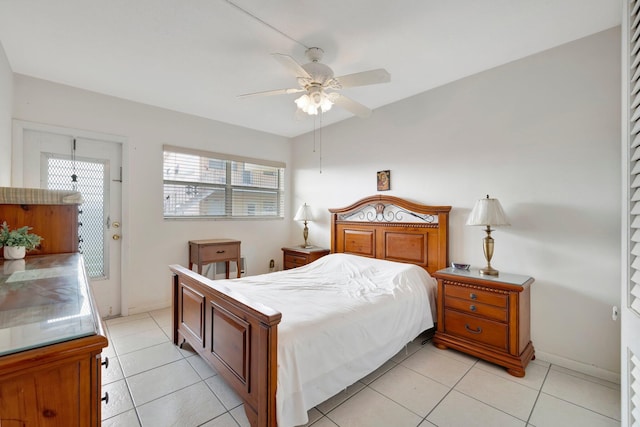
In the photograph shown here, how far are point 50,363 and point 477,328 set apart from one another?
8.77ft

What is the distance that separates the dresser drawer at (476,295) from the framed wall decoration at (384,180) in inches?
54.6

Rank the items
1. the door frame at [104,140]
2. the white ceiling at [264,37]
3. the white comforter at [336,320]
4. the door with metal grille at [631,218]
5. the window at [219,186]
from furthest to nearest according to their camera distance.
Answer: the window at [219,186] → the door frame at [104,140] → the white ceiling at [264,37] → the white comforter at [336,320] → the door with metal grille at [631,218]

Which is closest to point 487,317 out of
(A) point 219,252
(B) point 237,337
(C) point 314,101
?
(B) point 237,337

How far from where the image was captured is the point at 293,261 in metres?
4.15

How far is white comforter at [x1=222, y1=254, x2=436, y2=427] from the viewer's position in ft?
5.11

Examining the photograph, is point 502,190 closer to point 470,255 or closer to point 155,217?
point 470,255

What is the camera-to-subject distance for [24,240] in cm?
176

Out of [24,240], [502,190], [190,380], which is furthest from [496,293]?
[24,240]

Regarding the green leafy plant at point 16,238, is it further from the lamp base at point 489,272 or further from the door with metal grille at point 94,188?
the lamp base at point 489,272

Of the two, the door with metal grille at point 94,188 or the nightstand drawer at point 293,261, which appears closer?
the door with metal grille at point 94,188

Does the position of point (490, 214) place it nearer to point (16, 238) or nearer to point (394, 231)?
point (394, 231)

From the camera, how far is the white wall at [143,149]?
287cm

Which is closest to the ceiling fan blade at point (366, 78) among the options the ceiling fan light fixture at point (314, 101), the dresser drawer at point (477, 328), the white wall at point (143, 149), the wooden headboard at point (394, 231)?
the ceiling fan light fixture at point (314, 101)

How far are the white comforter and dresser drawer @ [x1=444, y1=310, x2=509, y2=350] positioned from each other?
19 cm
